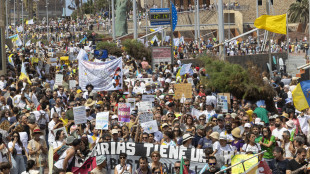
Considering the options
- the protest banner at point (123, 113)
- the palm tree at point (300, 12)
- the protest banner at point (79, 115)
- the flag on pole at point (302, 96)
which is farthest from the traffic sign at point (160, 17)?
the palm tree at point (300, 12)

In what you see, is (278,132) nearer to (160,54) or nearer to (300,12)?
(160,54)

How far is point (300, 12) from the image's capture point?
64.8 meters

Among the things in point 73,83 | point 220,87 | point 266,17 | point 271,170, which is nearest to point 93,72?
point 73,83

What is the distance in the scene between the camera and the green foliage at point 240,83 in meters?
19.0

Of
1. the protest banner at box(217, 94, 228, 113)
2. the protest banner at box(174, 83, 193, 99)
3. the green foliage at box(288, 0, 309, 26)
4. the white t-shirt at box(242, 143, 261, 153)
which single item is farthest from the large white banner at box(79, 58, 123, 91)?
the green foliage at box(288, 0, 309, 26)

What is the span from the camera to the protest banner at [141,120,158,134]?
12172 mm

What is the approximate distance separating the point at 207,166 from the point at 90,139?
3.03 meters

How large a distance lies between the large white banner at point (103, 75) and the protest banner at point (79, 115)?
532 cm

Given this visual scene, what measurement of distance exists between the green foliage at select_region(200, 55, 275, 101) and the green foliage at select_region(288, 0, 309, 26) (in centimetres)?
4527

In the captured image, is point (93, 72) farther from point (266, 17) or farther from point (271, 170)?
point (271, 170)

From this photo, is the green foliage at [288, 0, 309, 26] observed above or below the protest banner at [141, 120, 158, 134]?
above

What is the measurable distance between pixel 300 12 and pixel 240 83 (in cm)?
4763

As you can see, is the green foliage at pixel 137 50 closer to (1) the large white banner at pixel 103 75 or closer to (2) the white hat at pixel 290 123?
(1) the large white banner at pixel 103 75

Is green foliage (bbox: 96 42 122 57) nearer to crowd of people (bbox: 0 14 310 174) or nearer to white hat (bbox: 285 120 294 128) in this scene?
crowd of people (bbox: 0 14 310 174)
